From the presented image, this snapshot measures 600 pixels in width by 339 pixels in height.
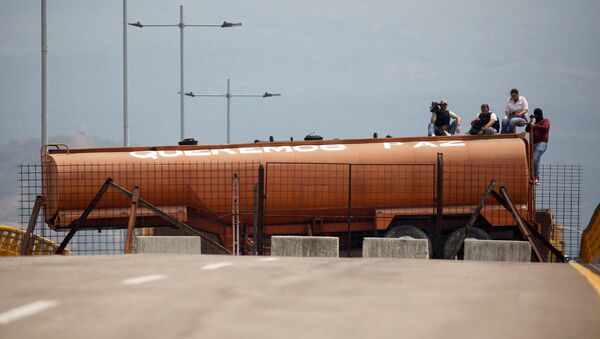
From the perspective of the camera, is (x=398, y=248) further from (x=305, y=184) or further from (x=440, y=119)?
(x=440, y=119)

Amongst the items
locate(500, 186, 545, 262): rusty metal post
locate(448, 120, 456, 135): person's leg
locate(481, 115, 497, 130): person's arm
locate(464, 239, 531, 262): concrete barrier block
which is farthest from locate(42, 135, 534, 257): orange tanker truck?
locate(464, 239, 531, 262): concrete barrier block

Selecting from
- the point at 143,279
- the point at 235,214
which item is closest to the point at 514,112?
the point at 235,214

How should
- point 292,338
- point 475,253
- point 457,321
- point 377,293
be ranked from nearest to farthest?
point 292,338 < point 457,321 < point 377,293 < point 475,253

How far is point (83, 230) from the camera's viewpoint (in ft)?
82.0

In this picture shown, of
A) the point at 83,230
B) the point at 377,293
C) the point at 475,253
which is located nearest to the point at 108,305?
the point at 377,293

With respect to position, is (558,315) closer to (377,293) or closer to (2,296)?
(377,293)

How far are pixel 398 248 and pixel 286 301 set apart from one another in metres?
10.3

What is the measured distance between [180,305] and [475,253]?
36.8ft

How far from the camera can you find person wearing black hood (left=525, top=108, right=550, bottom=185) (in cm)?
2595

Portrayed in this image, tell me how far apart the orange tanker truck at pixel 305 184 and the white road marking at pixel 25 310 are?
643 inches

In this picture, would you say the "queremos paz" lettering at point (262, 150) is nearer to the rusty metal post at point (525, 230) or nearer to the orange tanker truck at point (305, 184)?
the orange tanker truck at point (305, 184)

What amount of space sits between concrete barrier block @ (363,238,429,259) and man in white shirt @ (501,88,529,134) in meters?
9.35

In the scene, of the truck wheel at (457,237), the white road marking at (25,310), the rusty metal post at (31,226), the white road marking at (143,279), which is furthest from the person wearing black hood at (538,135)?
the white road marking at (25,310)

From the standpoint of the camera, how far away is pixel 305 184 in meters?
24.8
